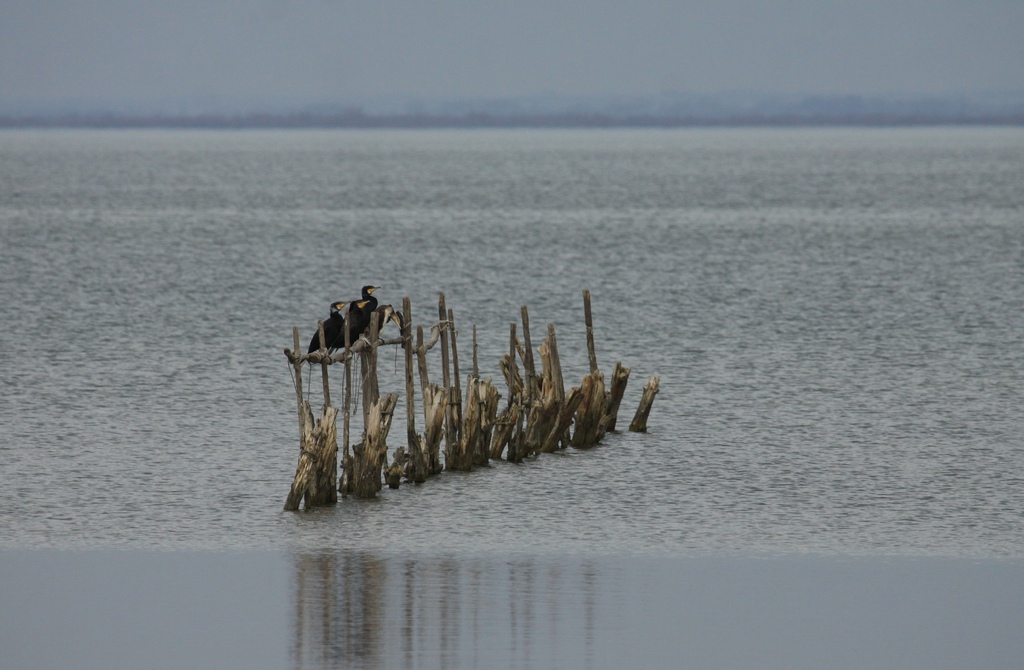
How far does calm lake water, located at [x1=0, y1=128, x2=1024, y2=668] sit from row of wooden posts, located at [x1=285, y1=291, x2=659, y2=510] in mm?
332

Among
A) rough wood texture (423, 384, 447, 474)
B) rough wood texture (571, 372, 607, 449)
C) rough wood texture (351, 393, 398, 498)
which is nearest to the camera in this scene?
rough wood texture (351, 393, 398, 498)

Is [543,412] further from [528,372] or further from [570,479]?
[570,479]

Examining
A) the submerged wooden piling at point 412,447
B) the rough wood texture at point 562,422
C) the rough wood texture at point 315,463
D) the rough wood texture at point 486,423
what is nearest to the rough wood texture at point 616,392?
the rough wood texture at point 562,422

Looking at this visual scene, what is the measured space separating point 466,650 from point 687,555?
454 cm

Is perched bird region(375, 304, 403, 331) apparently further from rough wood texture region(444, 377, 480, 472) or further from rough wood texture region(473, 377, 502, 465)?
rough wood texture region(473, 377, 502, 465)

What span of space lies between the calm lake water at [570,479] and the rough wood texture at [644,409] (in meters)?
0.28

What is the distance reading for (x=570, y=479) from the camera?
22094 mm

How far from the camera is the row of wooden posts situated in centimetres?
1969

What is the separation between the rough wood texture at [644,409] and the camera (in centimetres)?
2550

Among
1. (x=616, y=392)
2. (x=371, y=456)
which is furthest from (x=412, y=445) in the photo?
(x=616, y=392)

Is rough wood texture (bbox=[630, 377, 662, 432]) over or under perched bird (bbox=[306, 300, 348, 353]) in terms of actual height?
under

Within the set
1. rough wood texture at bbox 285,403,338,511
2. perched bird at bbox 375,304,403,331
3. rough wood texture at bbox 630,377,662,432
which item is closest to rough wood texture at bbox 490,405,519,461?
perched bird at bbox 375,304,403,331

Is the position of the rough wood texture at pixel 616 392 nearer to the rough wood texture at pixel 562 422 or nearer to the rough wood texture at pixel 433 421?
the rough wood texture at pixel 562 422

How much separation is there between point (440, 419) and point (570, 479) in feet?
6.58
